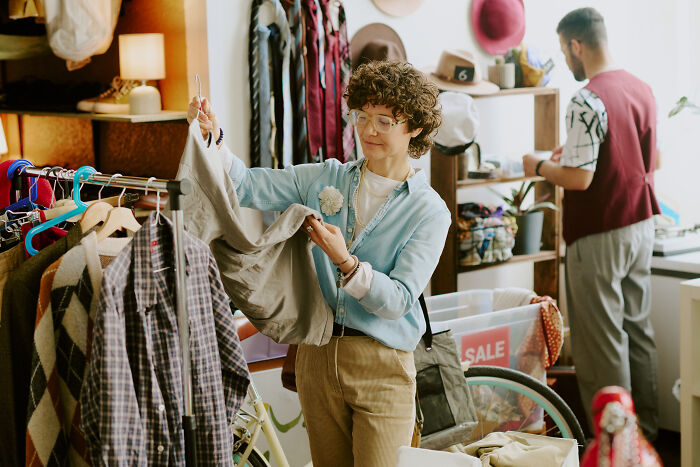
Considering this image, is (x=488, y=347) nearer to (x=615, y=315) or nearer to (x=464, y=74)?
(x=615, y=315)

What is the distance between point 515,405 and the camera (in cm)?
304

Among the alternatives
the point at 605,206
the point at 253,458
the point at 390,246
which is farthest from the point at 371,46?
the point at 253,458

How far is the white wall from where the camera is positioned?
3.96 metres

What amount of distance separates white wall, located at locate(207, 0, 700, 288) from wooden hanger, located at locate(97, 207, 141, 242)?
87.1 inches

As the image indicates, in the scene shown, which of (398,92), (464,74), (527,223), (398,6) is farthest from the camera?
(527,223)

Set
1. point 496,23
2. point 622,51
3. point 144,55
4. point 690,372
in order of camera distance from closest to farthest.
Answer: point 690,372
point 144,55
point 496,23
point 622,51

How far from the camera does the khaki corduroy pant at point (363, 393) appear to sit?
200cm

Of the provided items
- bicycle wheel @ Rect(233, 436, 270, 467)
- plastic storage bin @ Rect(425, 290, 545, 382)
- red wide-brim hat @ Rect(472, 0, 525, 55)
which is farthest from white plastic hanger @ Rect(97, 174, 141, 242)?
red wide-brim hat @ Rect(472, 0, 525, 55)

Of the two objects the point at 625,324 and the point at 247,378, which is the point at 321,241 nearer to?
the point at 247,378

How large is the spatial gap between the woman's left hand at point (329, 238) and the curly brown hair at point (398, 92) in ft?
Answer: 1.18

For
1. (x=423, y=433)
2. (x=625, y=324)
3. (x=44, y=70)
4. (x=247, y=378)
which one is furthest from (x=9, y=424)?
(x=44, y=70)

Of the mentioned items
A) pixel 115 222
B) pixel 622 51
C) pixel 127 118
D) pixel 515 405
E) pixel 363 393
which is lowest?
pixel 515 405

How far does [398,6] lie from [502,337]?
5.28ft

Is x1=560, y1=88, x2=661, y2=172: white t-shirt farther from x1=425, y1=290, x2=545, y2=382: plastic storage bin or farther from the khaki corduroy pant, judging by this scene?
the khaki corduroy pant
